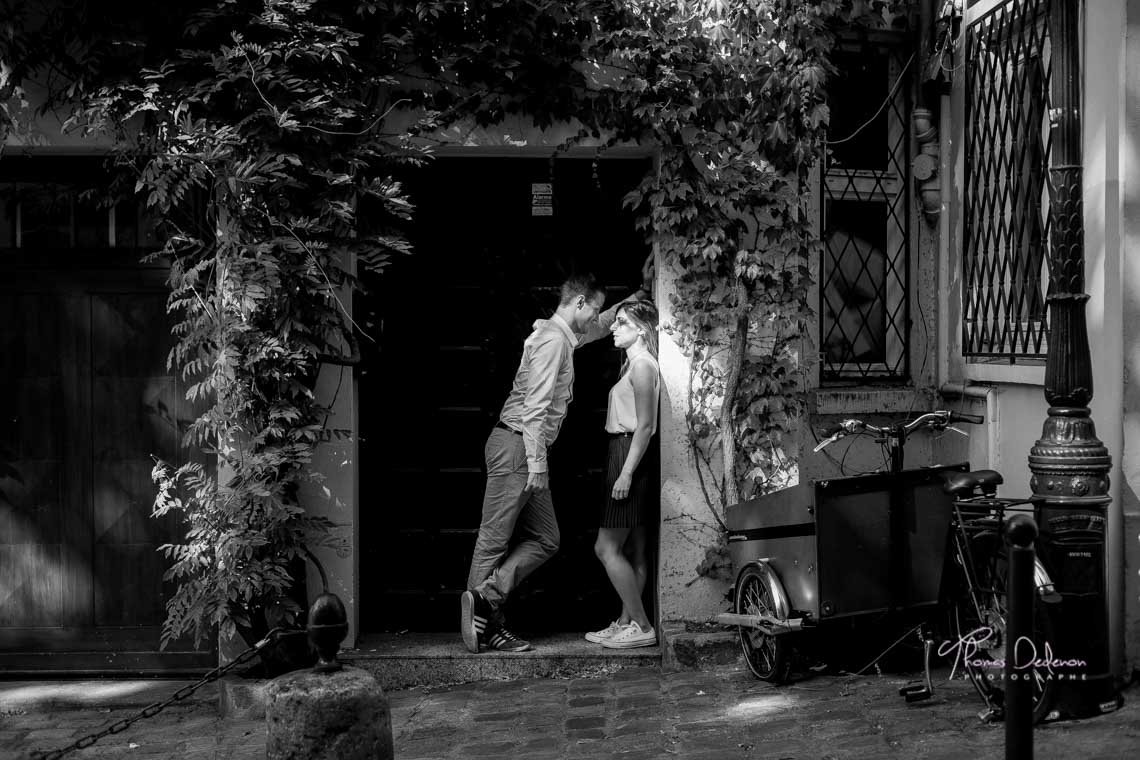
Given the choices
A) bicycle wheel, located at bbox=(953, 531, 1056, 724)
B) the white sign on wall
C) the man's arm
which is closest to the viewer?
bicycle wheel, located at bbox=(953, 531, 1056, 724)

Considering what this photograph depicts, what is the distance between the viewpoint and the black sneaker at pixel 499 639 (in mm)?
7371

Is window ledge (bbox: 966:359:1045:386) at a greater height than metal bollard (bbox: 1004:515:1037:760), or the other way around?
window ledge (bbox: 966:359:1045:386)

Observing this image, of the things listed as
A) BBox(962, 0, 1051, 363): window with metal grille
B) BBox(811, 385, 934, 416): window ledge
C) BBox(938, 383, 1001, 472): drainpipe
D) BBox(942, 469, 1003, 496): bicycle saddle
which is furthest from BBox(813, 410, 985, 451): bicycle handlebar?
BBox(811, 385, 934, 416): window ledge

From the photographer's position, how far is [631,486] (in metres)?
7.39

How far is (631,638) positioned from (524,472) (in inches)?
48.0

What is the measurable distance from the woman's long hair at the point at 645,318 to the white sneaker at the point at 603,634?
5.51 ft

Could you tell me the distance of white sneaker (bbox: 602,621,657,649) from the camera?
24.5 ft

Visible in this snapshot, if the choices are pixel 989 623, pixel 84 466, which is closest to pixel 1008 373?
pixel 989 623

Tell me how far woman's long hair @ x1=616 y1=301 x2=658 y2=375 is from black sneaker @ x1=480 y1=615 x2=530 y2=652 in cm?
186

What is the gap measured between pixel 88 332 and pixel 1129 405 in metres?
5.83

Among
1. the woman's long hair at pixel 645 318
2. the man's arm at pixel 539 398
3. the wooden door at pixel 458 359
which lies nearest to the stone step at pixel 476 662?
the wooden door at pixel 458 359

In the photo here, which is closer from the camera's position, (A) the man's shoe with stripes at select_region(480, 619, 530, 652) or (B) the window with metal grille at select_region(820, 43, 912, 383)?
(A) the man's shoe with stripes at select_region(480, 619, 530, 652)

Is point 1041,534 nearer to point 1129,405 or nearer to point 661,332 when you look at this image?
point 1129,405

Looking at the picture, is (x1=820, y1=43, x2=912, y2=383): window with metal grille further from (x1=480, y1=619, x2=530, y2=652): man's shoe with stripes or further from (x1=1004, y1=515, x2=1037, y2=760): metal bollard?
(x1=1004, y1=515, x2=1037, y2=760): metal bollard
